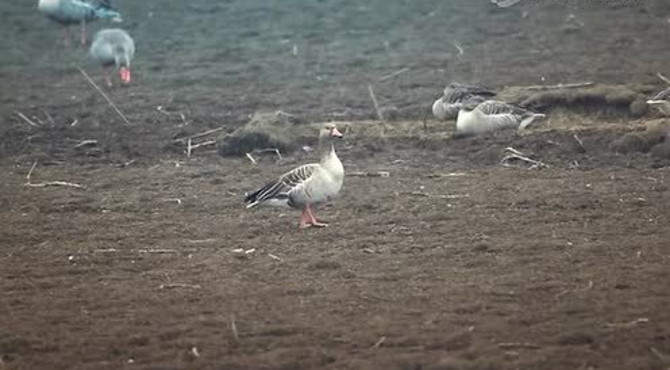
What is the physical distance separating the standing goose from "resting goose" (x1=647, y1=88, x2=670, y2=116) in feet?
21.7

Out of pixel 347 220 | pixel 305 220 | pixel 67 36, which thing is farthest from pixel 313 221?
pixel 67 36

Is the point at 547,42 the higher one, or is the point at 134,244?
the point at 134,244

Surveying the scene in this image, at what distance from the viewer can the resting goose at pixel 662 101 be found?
39.9 ft

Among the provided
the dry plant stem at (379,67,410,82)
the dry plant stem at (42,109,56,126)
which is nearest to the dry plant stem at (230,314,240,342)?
the dry plant stem at (42,109,56,126)

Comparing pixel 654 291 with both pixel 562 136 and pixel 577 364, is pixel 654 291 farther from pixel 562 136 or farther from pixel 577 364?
pixel 562 136

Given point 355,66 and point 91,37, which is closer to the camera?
point 355,66

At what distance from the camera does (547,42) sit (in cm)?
1705

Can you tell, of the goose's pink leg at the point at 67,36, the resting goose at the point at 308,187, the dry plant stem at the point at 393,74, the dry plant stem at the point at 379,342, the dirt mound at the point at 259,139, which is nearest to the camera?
the dry plant stem at the point at 379,342

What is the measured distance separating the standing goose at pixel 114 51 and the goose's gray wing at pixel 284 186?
22.6ft

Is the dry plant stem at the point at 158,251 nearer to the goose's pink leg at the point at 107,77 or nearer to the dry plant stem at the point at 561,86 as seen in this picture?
the dry plant stem at the point at 561,86

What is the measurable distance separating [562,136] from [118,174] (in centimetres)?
395

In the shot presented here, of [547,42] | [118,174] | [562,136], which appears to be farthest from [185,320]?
[547,42]

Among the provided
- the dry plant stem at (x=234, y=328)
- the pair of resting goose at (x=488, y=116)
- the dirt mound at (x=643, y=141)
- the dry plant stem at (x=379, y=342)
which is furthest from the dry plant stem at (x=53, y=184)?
the dry plant stem at (x=379, y=342)

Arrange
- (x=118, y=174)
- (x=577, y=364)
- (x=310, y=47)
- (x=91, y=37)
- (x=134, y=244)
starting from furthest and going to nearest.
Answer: (x=91, y=37) → (x=310, y=47) → (x=118, y=174) → (x=134, y=244) → (x=577, y=364)
